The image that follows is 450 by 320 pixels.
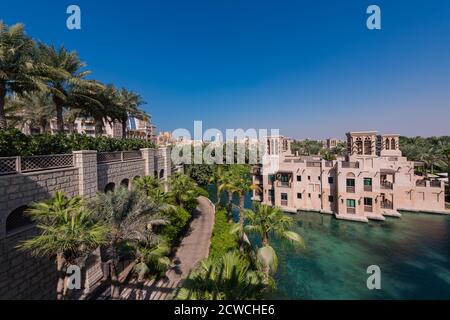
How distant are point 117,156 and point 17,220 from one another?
832 cm

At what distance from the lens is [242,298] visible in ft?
20.5

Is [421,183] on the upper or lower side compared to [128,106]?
lower

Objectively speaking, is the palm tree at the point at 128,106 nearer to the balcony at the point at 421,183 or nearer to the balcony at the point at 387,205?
the balcony at the point at 387,205

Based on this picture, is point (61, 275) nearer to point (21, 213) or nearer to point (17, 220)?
point (17, 220)

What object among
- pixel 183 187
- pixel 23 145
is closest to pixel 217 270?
pixel 23 145

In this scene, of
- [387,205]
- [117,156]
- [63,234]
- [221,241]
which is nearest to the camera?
[63,234]

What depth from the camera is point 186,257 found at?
15789mm

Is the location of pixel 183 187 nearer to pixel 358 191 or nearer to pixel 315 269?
pixel 315 269

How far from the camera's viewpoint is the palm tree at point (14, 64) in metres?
13.1

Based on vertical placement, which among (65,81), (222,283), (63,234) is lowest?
(222,283)

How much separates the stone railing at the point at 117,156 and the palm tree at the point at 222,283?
12.2 m

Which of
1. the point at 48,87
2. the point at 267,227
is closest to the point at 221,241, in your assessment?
the point at 267,227

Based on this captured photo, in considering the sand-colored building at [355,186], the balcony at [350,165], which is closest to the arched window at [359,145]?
the sand-colored building at [355,186]

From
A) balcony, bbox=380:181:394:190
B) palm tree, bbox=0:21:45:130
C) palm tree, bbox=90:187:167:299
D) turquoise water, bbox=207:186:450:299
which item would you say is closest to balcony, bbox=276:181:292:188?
turquoise water, bbox=207:186:450:299
